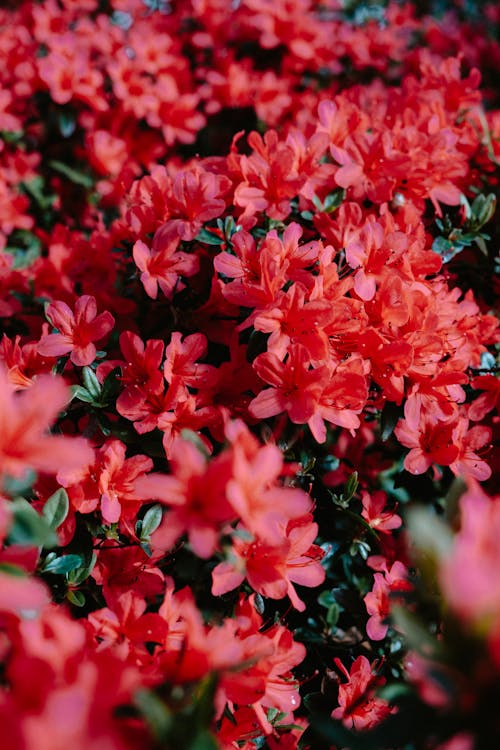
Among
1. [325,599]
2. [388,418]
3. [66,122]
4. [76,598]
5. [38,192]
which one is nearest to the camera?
[76,598]

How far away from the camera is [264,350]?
1.29 m

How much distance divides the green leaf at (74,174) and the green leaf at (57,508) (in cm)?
169

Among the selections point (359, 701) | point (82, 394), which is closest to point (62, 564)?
point (82, 394)

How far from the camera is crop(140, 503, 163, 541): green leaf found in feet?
4.05

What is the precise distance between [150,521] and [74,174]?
1.73m

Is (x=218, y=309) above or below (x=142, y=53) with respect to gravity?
below

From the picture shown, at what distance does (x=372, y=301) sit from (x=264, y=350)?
25 cm

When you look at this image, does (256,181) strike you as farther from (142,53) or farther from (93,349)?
(142,53)

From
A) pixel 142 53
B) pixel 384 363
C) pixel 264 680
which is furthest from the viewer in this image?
pixel 142 53

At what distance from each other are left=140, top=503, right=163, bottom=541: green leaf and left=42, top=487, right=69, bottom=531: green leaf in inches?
6.1

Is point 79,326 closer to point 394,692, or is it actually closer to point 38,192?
point 394,692

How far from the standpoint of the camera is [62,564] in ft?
3.87

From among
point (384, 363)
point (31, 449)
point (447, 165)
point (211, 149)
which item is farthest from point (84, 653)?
point (211, 149)

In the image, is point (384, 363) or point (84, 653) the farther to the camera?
point (384, 363)
